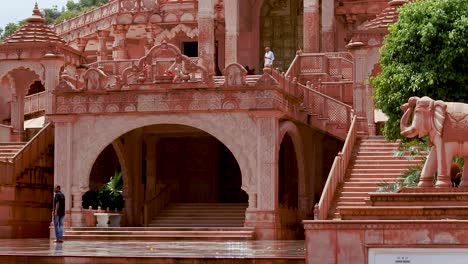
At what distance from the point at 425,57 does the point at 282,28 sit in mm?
18693

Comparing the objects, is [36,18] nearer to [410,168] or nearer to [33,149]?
[33,149]

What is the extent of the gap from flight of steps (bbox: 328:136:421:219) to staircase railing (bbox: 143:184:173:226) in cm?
744

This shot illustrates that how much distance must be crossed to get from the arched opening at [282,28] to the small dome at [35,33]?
9662 mm

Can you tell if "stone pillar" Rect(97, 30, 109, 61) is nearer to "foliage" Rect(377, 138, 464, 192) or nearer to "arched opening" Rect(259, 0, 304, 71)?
"arched opening" Rect(259, 0, 304, 71)

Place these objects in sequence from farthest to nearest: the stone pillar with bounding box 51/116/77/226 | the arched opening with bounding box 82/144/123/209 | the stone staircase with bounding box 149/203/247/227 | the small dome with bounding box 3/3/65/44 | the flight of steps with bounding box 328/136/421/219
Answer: the arched opening with bounding box 82/144/123/209
the small dome with bounding box 3/3/65/44
the stone staircase with bounding box 149/203/247/227
the stone pillar with bounding box 51/116/77/226
the flight of steps with bounding box 328/136/421/219

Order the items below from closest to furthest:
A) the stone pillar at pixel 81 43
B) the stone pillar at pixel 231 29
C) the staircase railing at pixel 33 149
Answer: the staircase railing at pixel 33 149, the stone pillar at pixel 231 29, the stone pillar at pixel 81 43

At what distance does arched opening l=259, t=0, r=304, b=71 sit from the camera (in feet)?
158

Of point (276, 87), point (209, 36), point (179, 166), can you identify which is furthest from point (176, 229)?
point (209, 36)

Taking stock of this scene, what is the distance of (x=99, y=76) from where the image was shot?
116 feet

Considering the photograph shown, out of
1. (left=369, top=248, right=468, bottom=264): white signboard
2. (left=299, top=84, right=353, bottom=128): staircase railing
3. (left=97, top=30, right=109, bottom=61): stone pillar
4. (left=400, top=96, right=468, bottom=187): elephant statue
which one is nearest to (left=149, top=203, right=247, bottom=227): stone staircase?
(left=299, top=84, right=353, bottom=128): staircase railing

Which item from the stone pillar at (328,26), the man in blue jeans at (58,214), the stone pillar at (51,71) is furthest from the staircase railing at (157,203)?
the man in blue jeans at (58,214)

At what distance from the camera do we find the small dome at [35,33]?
4134 cm

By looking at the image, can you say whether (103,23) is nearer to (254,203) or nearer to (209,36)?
(209,36)

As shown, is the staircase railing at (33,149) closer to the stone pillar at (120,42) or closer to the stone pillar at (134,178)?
the stone pillar at (134,178)
